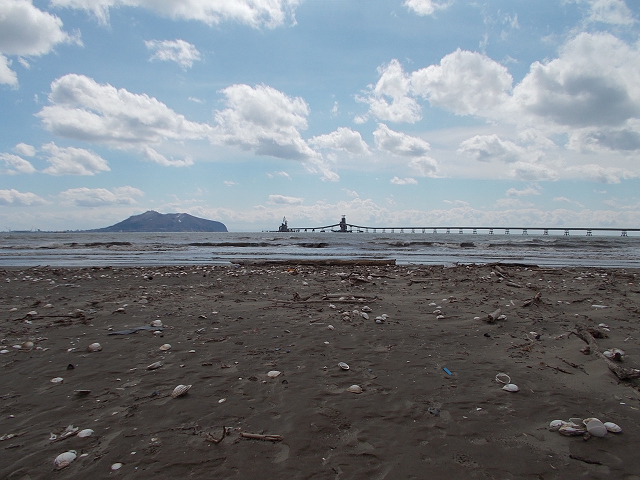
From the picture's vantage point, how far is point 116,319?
694cm

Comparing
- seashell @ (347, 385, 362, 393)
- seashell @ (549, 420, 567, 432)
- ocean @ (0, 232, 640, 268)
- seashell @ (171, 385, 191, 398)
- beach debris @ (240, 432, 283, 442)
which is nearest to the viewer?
beach debris @ (240, 432, 283, 442)

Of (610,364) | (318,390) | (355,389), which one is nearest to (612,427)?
(610,364)

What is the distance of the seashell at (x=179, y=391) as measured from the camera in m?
3.83

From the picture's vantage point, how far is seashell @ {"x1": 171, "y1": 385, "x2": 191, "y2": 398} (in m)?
3.83

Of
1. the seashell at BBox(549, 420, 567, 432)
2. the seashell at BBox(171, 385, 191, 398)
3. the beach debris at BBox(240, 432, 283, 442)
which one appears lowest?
the seashell at BBox(549, 420, 567, 432)

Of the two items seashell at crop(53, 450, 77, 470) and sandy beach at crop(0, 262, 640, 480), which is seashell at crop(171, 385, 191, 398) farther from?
seashell at crop(53, 450, 77, 470)

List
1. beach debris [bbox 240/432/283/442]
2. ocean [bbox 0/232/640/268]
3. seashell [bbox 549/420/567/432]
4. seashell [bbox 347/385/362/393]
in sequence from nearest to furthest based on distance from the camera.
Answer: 1. beach debris [bbox 240/432/283/442]
2. seashell [bbox 549/420/567/432]
3. seashell [bbox 347/385/362/393]
4. ocean [bbox 0/232/640/268]

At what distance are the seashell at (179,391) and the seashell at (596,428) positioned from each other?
4028 mm

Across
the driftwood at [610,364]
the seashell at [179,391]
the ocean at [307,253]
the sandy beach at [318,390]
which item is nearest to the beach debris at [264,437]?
the sandy beach at [318,390]

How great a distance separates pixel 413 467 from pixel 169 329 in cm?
498

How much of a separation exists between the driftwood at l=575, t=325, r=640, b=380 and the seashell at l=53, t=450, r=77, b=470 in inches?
228

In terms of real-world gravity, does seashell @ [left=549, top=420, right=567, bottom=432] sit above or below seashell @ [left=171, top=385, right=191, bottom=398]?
below

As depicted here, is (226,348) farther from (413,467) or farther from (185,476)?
(413,467)

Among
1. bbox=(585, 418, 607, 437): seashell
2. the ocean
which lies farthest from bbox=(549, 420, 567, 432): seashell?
the ocean
